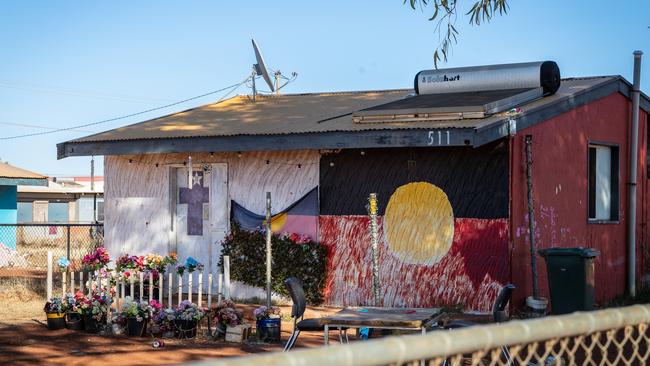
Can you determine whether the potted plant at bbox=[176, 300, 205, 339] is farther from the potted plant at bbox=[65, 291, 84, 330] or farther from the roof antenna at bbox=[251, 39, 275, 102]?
the roof antenna at bbox=[251, 39, 275, 102]

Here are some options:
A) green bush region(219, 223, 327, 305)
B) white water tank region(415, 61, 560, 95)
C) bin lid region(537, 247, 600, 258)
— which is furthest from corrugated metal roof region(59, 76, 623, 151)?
bin lid region(537, 247, 600, 258)

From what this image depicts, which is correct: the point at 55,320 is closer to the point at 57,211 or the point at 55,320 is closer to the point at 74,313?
the point at 74,313

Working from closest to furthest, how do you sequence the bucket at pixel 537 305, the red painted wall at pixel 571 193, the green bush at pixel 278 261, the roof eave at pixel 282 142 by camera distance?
1. the roof eave at pixel 282 142
2. the bucket at pixel 537 305
3. the red painted wall at pixel 571 193
4. the green bush at pixel 278 261

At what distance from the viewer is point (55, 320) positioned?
37.8 ft

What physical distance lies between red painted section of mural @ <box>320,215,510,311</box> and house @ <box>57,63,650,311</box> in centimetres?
2

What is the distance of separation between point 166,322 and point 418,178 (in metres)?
4.48

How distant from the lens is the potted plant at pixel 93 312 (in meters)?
11.4

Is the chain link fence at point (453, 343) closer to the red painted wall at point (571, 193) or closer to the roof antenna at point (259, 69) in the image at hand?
the red painted wall at point (571, 193)

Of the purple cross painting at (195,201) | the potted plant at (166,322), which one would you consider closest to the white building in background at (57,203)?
the purple cross painting at (195,201)

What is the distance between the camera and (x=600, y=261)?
589 inches

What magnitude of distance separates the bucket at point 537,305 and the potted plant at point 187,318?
4.64m

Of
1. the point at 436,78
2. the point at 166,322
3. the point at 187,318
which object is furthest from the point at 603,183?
the point at 166,322

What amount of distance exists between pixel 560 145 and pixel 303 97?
6.13 m

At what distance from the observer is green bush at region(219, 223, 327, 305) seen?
14.2 metres
